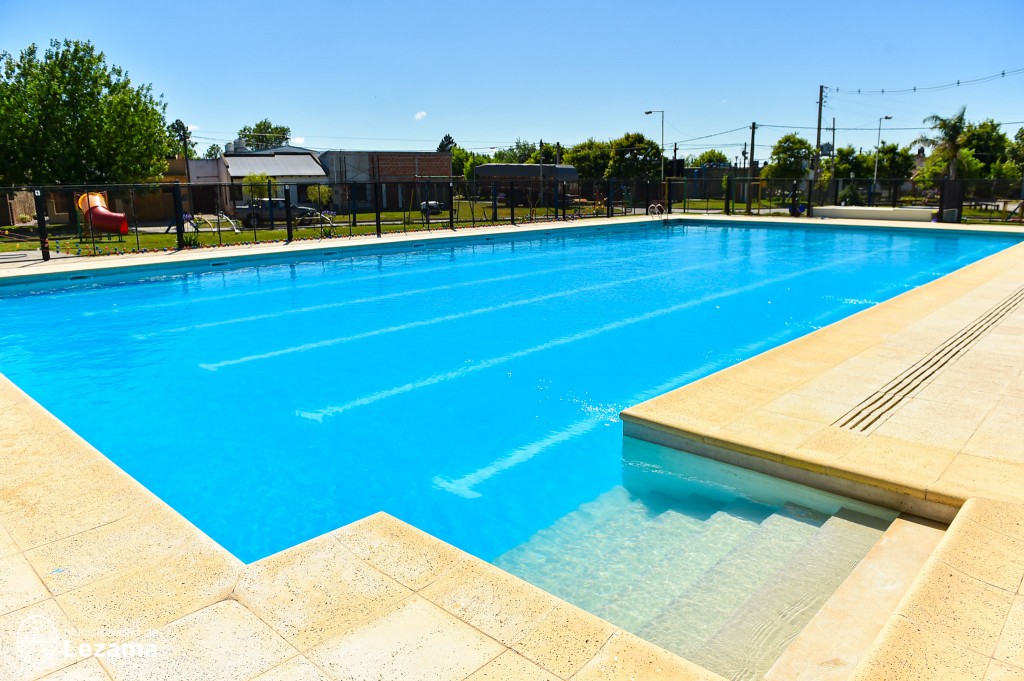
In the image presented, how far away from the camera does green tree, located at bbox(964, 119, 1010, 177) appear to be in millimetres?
63875

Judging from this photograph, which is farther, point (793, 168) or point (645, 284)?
point (793, 168)

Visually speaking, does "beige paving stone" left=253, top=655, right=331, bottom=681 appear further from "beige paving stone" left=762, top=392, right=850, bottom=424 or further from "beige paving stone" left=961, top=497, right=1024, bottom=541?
"beige paving stone" left=762, top=392, right=850, bottom=424

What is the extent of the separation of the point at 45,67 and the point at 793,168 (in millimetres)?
51396

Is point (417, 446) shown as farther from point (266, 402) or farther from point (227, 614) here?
point (227, 614)

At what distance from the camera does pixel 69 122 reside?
30.9m

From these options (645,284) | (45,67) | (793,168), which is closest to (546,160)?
(793,168)

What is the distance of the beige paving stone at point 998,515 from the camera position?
3.76 meters

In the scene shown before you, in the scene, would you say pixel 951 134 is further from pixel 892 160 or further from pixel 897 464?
pixel 897 464

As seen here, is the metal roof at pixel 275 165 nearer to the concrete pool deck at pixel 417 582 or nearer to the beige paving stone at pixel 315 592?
the concrete pool deck at pixel 417 582

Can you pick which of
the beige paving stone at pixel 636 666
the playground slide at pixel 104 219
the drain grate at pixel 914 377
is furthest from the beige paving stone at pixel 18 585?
the playground slide at pixel 104 219

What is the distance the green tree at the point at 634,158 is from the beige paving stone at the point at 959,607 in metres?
69.5

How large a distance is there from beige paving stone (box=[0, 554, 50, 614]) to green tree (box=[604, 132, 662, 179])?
6986 cm

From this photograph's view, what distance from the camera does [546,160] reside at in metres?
84.2

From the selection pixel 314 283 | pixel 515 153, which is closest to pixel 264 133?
pixel 515 153
